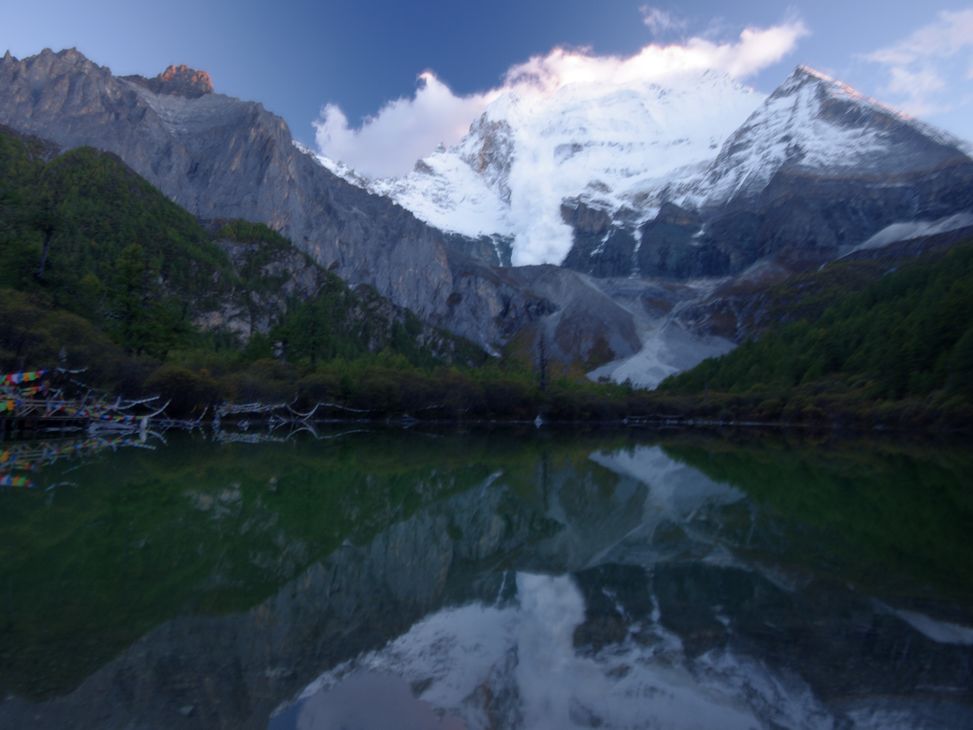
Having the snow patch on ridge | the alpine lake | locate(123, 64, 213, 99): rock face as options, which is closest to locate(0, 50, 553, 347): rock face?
locate(123, 64, 213, 99): rock face

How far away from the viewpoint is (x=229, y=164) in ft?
400

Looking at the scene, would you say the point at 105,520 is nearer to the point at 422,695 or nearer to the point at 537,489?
the point at 422,695

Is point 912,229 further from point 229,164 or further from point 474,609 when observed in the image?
point 474,609

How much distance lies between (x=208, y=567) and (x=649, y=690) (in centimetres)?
571

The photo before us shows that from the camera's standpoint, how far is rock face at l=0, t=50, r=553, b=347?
108812 mm

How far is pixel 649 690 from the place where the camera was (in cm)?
540

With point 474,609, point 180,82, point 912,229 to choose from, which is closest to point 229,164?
point 180,82

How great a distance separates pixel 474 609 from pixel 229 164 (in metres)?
128

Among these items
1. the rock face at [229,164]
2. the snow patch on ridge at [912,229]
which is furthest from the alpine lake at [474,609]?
the snow patch on ridge at [912,229]

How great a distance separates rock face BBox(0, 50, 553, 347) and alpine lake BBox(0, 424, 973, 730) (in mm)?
113196

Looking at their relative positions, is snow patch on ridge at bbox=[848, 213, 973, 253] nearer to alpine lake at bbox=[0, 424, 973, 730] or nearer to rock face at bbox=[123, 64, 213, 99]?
rock face at bbox=[123, 64, 213, 99]

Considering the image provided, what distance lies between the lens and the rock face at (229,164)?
10881 cm

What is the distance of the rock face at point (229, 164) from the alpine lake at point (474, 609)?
371 ft

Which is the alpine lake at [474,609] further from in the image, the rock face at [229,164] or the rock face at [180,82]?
the rock face at [180,82]
